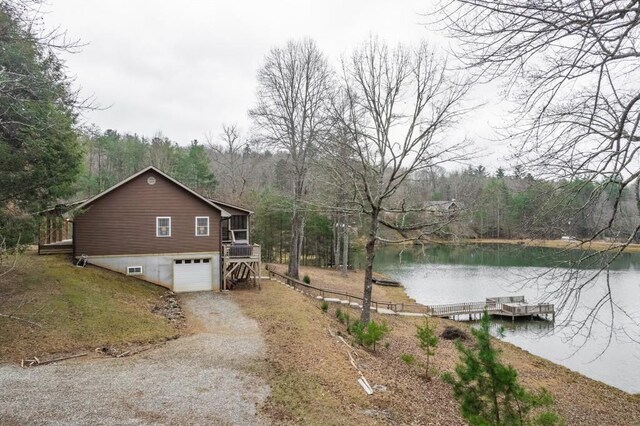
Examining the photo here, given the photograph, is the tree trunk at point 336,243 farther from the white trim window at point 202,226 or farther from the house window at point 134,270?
the house window at point 134,270

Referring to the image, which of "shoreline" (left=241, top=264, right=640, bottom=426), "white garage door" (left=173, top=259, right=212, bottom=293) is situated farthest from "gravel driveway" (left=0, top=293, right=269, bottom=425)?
"white garage door" (left=173, top=259, right=212, bottom=293)

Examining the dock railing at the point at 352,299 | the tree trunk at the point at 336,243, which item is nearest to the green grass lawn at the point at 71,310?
the dock railing at the point at 352,299

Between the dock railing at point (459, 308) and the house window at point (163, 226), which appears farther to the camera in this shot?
the dock railing at point (459, 308)

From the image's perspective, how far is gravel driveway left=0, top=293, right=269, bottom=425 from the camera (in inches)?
276

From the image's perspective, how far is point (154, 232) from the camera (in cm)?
Result: 1794

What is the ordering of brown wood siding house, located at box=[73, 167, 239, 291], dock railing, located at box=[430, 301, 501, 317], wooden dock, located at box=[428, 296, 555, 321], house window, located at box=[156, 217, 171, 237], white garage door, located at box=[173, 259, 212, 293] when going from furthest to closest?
wooden dock, located at box=[428, 296, 555, 321] → dock railing, located at box=[430, 301, 501, 317] → white garage door, located at box=[173, 259, 212, 293] → house window, located at box=[156, 217, 171, 237] → brown wood siding house, located at box=[73, 167, 239, 291]

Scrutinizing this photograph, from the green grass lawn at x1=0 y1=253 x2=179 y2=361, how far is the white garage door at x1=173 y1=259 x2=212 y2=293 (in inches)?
58.3

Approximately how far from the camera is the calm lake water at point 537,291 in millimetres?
8127

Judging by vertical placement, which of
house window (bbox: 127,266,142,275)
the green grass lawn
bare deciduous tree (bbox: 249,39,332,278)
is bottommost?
the green grass lawn

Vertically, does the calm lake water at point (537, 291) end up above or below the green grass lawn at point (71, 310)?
below

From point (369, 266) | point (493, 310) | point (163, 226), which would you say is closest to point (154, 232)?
point (163, 226)

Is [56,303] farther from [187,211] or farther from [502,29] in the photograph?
[502,29]

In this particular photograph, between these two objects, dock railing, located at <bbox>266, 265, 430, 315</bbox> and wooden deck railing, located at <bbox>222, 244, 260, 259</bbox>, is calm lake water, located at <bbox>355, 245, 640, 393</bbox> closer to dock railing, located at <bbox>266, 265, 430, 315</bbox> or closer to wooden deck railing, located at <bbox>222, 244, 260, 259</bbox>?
dock railing, located at <bbox>266, 265, 430, 315</bbox>

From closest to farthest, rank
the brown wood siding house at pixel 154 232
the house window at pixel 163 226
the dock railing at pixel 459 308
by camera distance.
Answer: the brown wood siding house at pixel 154 232, the house window at pixel 163 226, the dock railing at pixel 459 308
